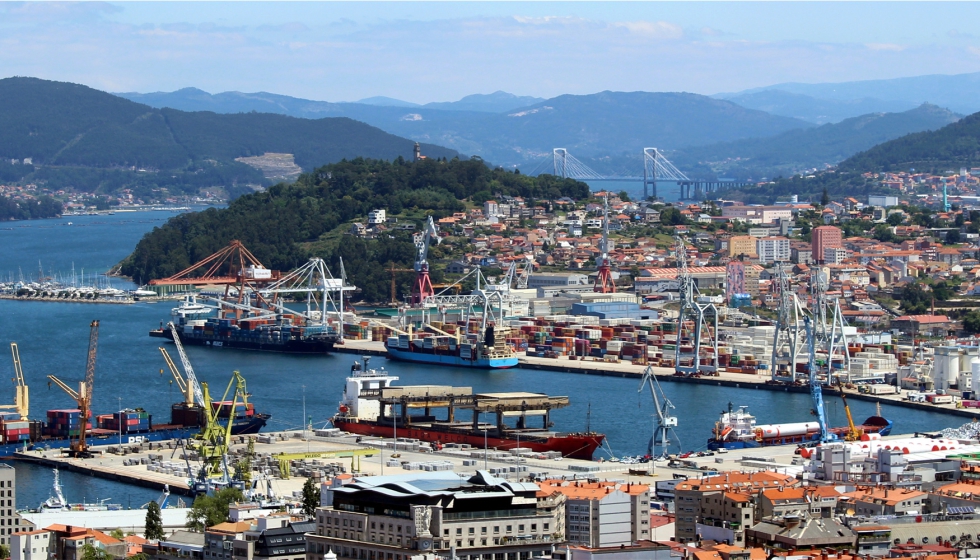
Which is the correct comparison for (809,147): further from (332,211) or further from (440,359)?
(440,359)

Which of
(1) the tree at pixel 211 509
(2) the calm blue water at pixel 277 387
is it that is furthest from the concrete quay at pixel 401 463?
(1) the tree at pixel 211 509

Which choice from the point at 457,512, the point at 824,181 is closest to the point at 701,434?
the point at 457,512

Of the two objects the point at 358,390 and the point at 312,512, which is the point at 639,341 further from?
the point at 312,512

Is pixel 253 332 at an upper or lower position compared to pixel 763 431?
lower

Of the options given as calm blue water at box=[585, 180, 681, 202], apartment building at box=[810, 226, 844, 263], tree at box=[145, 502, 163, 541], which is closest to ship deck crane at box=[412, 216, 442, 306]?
apartment building at box=[810, 226, 844, 263]

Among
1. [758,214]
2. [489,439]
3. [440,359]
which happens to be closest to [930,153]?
[758,214]

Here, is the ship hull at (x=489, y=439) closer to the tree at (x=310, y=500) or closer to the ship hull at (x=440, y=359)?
the tree at (x=310, y=500)
